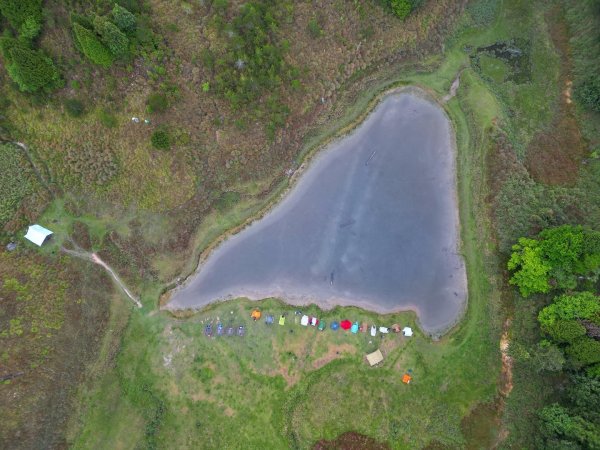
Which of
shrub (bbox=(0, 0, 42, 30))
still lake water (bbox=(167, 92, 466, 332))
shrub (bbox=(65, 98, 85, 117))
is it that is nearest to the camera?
shrub (bbox=(0, 0, 42, 30))

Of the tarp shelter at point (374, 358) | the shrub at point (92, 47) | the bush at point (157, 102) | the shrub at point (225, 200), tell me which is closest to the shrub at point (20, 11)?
the shrub at point (92, 47)

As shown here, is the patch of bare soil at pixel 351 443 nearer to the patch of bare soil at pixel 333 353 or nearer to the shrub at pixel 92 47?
the patch of bare soil at pixel 333 353

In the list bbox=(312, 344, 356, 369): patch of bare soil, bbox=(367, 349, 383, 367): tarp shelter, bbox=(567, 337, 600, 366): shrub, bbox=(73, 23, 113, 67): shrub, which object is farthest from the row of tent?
bbox=(73, 23, 113, 67): shrub

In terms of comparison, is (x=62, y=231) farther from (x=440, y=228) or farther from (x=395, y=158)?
(x=440, y=228)

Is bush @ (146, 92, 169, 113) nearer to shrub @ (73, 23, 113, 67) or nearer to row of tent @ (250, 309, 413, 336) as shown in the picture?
shrub @ (73, 23, 113, 67)

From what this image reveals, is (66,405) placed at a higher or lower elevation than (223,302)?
lower

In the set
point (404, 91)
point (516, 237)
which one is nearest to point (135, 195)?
point (404, 91)

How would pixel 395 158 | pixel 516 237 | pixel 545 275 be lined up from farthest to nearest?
pixel 395 158, pixel 516 237, pixel 545 275
